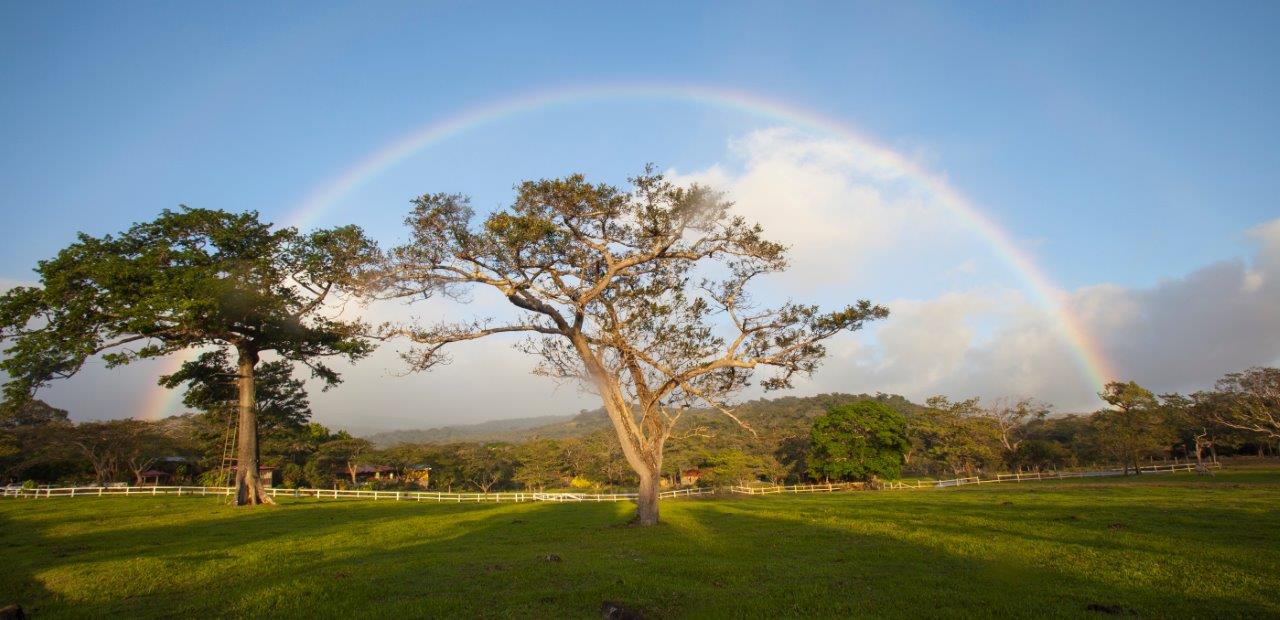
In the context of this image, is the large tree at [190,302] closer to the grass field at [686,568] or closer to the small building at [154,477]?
the grass field at [686,568]

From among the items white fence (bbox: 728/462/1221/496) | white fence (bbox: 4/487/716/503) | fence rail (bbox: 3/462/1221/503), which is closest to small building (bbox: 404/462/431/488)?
fence rail (bbox: 3/462/1221/503)

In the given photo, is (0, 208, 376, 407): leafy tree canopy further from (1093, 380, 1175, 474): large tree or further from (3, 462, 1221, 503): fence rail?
(1093, 380, 1175, 474): large tree

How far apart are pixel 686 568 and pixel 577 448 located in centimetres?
6799

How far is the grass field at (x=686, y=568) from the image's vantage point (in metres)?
7.38

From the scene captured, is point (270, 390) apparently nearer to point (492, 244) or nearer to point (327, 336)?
point (327, 336)

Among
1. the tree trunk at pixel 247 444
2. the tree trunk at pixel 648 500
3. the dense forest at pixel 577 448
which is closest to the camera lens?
the tree trunk at pixel 648 500

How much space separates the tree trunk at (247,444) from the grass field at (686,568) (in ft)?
34.1

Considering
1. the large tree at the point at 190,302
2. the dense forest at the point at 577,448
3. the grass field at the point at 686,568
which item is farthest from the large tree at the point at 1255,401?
the large tree at the point at 190,302

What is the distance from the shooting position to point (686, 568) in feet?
32.7

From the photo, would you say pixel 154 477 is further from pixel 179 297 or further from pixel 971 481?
pixel 971 481

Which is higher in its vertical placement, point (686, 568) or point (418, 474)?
point (686, 568)

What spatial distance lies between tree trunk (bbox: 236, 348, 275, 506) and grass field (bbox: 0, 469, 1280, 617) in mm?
10399

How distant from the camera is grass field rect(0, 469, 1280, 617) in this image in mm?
7379

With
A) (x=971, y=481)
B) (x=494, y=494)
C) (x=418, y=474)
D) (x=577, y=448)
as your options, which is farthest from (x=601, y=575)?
(x=418, y=474)
